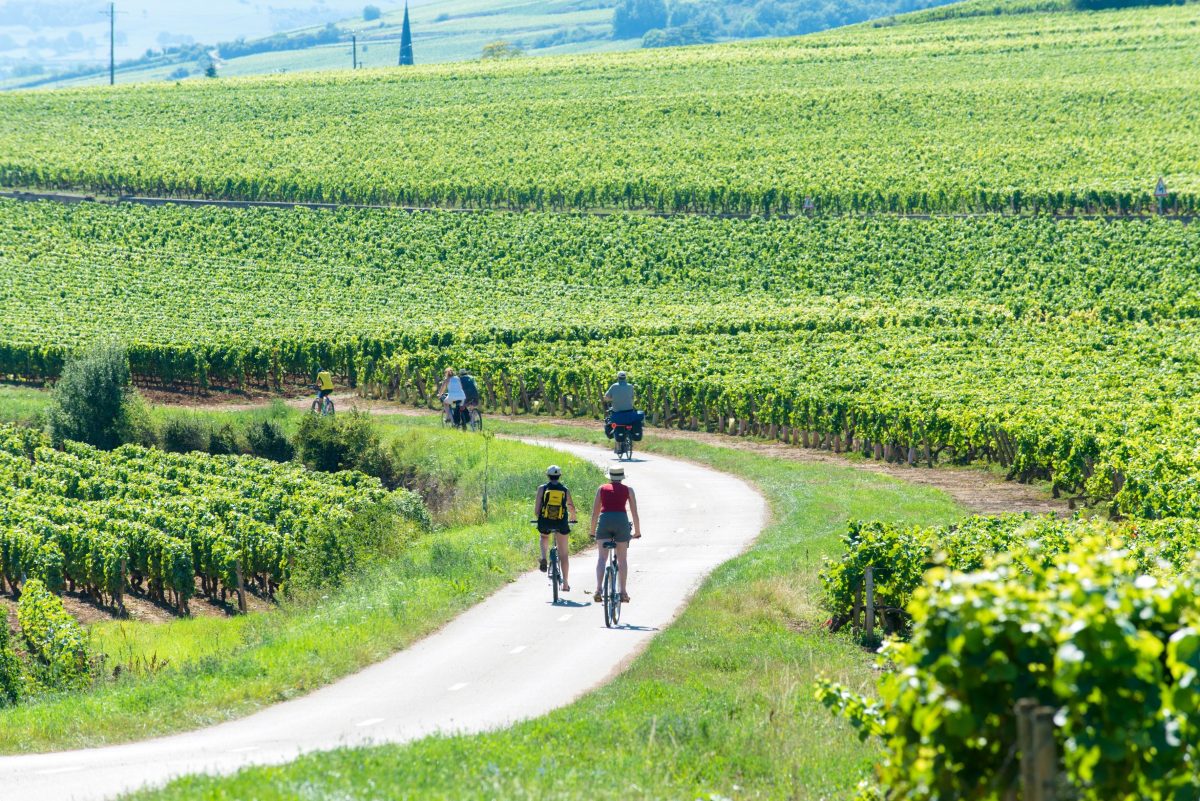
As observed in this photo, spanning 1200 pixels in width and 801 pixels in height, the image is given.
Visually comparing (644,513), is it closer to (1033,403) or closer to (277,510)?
(277,510)

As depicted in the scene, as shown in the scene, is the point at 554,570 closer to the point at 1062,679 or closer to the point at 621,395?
the point at 1062,679

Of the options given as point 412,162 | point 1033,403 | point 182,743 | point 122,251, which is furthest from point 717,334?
point 412,162

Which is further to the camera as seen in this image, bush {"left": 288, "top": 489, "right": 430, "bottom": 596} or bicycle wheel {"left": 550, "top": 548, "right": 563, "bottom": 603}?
bush {"left": 288, "top": 489, "right": 430, "bottom": 596}

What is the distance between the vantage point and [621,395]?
35.7 metres

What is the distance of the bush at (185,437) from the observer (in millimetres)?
39625

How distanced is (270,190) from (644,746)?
88.1 m

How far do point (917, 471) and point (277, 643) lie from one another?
20.3 meters

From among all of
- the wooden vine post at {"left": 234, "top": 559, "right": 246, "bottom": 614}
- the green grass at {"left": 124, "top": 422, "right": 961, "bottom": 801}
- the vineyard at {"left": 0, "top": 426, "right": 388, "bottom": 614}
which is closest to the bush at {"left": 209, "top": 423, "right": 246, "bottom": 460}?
the vineyard at {"left": 0, "top": 426, "right": 388, "bottom": 614}

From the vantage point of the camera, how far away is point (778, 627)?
1919 cm

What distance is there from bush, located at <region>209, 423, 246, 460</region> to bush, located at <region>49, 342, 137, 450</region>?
2.67 metres

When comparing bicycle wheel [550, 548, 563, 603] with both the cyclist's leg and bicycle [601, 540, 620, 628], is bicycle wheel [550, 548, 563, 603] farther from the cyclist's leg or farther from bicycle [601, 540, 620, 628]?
bicycle [601, 540, 620, 628]

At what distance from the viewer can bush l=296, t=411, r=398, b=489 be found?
3622 cm

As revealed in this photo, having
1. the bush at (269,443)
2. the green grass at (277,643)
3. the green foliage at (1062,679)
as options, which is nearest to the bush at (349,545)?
the green grass at (277,643)

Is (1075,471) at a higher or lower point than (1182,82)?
lower
